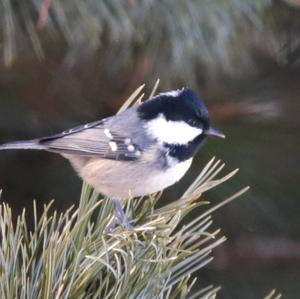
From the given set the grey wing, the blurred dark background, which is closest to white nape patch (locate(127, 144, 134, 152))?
the grey wing

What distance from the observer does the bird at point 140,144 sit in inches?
49.0

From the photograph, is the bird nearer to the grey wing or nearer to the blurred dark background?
the grey wing

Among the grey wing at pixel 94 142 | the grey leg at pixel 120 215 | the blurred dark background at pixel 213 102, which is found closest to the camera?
the grey leg at pixel 120 215

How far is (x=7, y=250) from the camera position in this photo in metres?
0.99

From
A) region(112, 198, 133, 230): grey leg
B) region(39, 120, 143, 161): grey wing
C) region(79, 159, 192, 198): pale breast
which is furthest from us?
region(39, 120, 143, 161): grey wing

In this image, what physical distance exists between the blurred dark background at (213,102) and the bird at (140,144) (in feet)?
0.49

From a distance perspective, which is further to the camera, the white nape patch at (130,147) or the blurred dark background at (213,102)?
the blurred dark background at (213,102)

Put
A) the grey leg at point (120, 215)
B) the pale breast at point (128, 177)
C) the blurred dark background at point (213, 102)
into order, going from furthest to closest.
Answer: the blurred dark background at point (213, 102) < the pale breast at point (128, 177) < the grey leg at point (120, 215)

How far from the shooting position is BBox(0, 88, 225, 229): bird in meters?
1.24

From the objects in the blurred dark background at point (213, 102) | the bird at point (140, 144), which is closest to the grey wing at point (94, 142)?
the bird at point (140, 144)

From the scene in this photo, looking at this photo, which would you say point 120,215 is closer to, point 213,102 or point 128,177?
point 128,177

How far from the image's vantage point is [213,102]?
1526 mm

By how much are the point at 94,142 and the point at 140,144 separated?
0.19ft

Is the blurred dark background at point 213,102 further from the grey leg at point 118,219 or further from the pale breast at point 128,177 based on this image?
the grey leg at point 118,219
